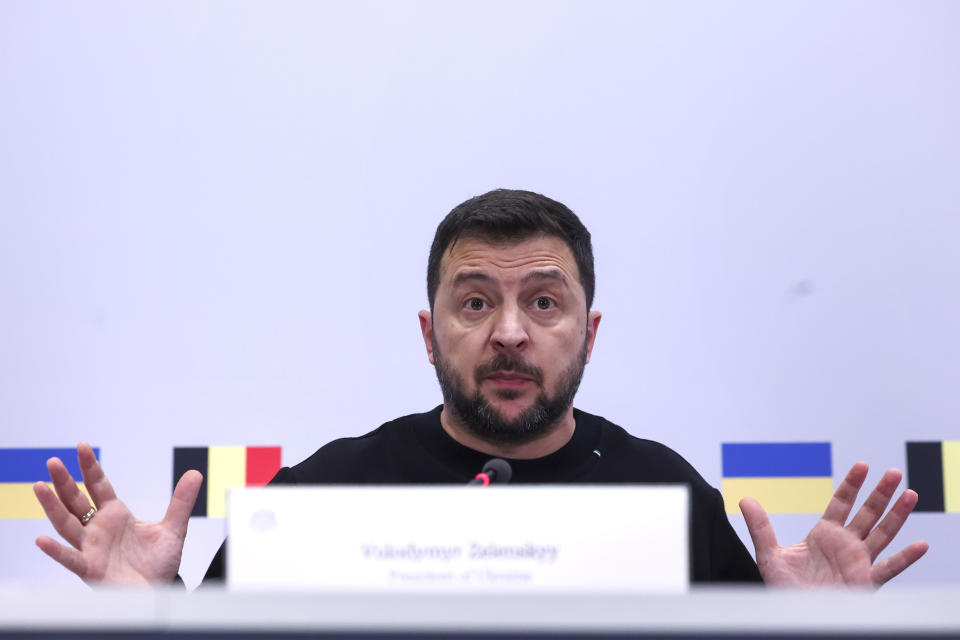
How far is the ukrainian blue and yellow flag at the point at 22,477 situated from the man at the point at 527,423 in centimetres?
79

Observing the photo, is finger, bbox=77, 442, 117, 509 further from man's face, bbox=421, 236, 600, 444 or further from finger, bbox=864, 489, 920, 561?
finger, bbox=864, 489, 920, 561

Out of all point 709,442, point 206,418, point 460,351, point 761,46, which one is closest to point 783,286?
point 709,442

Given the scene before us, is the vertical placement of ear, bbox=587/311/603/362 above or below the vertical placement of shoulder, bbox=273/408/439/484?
above

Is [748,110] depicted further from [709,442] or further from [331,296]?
[331,296]

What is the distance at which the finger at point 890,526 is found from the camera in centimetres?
150

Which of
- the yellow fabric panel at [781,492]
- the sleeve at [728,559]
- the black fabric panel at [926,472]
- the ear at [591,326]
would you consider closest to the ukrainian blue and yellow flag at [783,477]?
the yellow fabric panel at [781,492]

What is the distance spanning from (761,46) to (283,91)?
1.31 metres

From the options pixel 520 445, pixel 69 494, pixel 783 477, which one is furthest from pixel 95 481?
pixel 783 477

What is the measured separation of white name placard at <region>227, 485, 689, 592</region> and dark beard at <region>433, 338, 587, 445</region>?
82 centimetres

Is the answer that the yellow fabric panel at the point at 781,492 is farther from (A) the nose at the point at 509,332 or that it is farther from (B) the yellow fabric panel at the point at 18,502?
(B) the yellow fabric panel at the point at 18,502

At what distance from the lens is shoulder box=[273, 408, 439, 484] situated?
72.8 inches

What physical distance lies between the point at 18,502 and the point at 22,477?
0.07m

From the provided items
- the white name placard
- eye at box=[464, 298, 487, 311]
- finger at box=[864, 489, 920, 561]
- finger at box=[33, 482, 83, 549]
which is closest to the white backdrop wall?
eye at box=[464, 298, 487, 311]

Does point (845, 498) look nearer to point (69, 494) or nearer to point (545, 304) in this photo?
point (545, 304)
